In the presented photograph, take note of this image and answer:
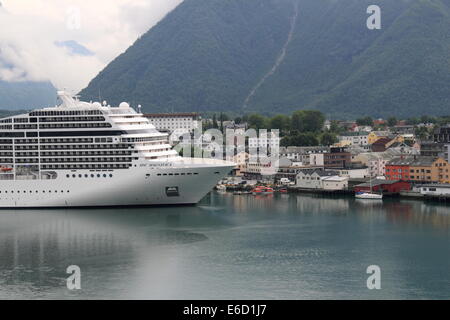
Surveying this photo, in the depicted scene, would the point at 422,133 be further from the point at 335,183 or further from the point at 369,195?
the point at 369,195

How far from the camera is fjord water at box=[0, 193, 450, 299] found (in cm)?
2133

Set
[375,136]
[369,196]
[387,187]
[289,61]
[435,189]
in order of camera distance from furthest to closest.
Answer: [289,61]
[375,136]
[387,187]
[369,196]
[435,189]

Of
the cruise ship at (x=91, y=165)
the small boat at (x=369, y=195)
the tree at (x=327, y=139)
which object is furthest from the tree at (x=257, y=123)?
the cruise ship at (x=91, y=165)

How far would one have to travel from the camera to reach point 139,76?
132 metres

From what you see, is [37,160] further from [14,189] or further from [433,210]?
[433,210]

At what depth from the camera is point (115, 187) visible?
34625 millimetres

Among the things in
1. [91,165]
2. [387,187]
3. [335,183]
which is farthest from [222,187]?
[91,165]

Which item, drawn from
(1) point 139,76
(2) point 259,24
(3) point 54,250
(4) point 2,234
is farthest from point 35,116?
(2) point 259,24

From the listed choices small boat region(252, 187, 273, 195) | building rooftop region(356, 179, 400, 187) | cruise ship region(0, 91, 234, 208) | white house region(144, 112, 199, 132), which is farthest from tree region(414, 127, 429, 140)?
cruise ship region(0, 91, 234, 208)

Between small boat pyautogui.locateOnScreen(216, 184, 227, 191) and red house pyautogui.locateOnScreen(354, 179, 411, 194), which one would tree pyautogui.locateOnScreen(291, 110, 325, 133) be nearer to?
small boat pyautogui.locateOnScreen(216, 184, 227, 191)

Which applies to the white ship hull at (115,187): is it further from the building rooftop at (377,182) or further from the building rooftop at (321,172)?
the building rooftop at (321,172)

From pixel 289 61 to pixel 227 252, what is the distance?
357 feet

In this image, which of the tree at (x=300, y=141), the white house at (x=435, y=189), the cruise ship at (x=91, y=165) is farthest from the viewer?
the tree at (x=300, y=141)

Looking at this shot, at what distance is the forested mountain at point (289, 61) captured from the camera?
10800 centimetres
